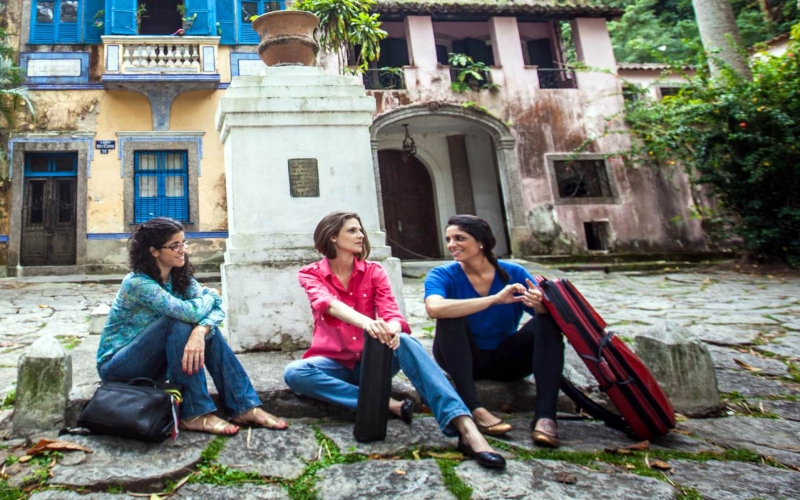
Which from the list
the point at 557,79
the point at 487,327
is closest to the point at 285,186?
the point at 487,327

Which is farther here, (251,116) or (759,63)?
(759,63)

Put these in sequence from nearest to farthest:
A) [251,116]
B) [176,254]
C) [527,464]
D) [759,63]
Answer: [527,464]
[176,254]
[251,116]
[759,63]

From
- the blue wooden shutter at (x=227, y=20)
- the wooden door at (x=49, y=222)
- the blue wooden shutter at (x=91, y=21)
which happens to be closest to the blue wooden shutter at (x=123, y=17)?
the blue wooden shutter at (x=91, y=21)

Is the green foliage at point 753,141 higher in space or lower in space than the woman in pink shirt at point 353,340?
higher

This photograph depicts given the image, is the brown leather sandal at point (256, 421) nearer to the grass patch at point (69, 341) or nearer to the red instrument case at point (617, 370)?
the red instrument case at point (617, 370)

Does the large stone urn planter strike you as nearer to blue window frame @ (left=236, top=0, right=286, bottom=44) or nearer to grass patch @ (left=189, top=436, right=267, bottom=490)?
grass patch @ (left=189, top=436, right=267, bottom=490)

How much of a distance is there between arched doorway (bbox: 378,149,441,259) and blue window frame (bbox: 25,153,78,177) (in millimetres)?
6842

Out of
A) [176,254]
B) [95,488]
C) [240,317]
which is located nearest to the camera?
[95,488]

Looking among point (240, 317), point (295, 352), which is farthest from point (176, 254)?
point (295, 352)

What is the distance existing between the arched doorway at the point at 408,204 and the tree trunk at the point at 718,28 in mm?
6794

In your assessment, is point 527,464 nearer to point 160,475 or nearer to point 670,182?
point 160,475

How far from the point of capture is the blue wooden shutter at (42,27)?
1058cm

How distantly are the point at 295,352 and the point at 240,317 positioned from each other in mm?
414

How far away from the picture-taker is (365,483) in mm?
1882
